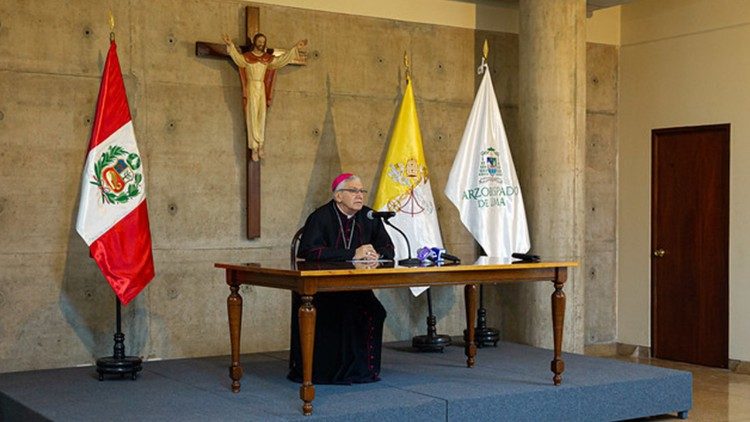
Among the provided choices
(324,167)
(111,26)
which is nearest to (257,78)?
(324,167)

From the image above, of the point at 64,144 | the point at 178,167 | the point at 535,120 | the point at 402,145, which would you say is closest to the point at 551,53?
the point at 535,120

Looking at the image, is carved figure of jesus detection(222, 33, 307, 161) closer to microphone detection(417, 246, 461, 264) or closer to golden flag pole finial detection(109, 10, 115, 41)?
golden flag pole finial detection(109, 10, 115, 41)

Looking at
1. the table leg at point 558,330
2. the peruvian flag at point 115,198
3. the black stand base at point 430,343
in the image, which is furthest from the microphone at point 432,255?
the peruvian flag at point 115,198

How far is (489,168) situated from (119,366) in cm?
328

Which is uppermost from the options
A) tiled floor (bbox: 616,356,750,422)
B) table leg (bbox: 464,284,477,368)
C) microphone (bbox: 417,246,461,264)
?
microphone (bbox: 417,246,461,264)

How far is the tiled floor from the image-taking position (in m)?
6.81

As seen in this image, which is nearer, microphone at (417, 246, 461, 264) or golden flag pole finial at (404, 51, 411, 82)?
microphone at (417, 246, 461, 264)

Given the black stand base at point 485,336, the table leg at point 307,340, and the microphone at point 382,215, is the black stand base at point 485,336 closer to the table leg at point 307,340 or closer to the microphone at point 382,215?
the microphone at point 382,215

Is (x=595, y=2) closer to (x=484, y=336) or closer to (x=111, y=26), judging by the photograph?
(x=484, y=336)

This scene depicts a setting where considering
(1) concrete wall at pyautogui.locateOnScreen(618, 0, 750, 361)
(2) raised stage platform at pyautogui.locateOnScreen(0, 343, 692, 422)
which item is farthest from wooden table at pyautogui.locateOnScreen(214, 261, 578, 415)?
(1) concrete wall at pyautogui.locateOnScreen(618, 0, 750, 361)

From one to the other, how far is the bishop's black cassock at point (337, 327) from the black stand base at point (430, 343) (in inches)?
54.2

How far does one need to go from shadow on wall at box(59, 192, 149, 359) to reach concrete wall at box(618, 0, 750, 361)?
4549 millimetres

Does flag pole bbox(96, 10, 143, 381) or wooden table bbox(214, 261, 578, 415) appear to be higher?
wooden table bbox(214, 261, 578, 415)

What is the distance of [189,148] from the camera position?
7.62 m
